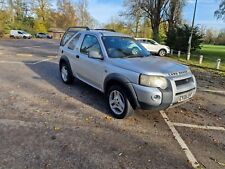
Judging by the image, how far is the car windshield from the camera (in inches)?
209

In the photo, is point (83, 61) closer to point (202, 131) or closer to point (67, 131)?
point (67, 131)

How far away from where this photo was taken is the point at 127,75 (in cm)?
452

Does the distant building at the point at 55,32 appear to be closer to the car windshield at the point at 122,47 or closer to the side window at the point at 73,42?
the side window at the point at 73,42

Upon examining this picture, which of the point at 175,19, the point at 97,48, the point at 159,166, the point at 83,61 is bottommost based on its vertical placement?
the point at 159,166

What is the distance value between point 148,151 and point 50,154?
149 centimetres

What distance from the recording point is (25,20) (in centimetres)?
6650

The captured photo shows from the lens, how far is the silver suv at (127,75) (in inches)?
169

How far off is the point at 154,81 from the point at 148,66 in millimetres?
448

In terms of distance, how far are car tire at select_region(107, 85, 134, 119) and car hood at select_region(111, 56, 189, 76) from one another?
0.48 m

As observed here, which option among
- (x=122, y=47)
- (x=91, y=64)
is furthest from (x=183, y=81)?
(x=91, y=64)

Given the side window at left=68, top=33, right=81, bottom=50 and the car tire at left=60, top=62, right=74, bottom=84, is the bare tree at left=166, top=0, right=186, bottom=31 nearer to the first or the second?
the car tire at left=60, top=62, right=74, bottom=84

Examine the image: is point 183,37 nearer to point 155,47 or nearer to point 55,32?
point 155,47

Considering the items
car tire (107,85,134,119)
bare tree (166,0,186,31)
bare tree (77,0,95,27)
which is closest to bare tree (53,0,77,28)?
bare tree (77,0,95,27)

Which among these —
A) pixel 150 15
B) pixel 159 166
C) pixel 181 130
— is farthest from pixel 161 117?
pixel 150 15
